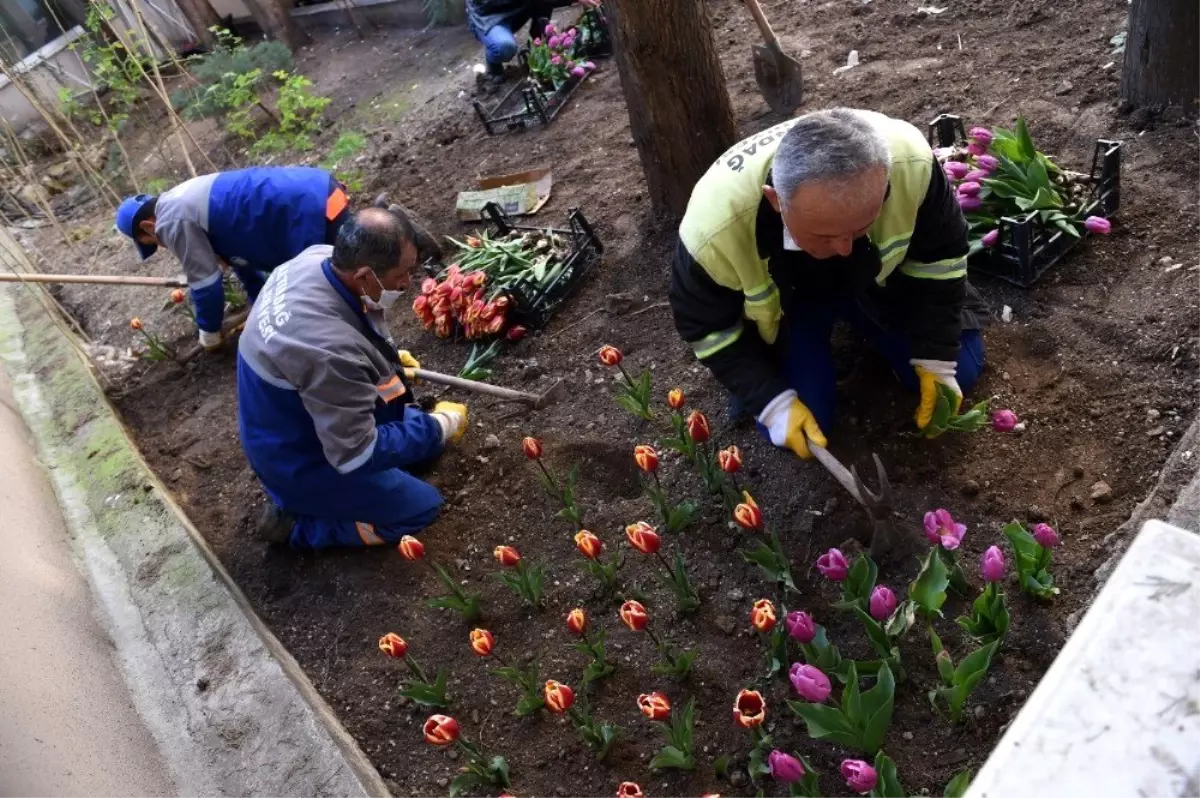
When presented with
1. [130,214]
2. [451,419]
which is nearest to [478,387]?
[451,419]

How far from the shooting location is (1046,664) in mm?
2096

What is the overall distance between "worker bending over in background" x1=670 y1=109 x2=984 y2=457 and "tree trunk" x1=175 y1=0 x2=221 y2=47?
862 cm

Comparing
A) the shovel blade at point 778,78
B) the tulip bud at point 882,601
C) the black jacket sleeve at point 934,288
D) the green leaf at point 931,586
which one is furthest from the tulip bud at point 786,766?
the shovel blade at point 778,78

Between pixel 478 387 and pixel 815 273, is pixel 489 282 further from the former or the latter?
pixel 815 273

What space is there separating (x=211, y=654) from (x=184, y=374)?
2505mm

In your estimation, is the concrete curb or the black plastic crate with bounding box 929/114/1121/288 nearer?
the concrete curb

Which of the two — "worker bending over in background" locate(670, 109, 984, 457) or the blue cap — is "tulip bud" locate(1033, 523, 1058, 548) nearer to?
"worker bending over in background" locate(670, 109, 984, 457)

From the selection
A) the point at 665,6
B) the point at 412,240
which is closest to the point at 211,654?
the point at 412,240

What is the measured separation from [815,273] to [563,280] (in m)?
1.62

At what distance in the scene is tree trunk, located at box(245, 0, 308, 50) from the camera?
8.55 metres

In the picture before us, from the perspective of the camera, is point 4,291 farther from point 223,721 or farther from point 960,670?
point 960,670

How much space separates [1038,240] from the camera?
305cm

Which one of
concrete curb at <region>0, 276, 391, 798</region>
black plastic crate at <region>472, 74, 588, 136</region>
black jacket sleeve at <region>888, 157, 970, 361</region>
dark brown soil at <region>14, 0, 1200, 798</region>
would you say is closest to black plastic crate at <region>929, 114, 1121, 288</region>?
dark brown soil at <region>14, 0, 1200, 798</region>

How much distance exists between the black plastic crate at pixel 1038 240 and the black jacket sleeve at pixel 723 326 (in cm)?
105
